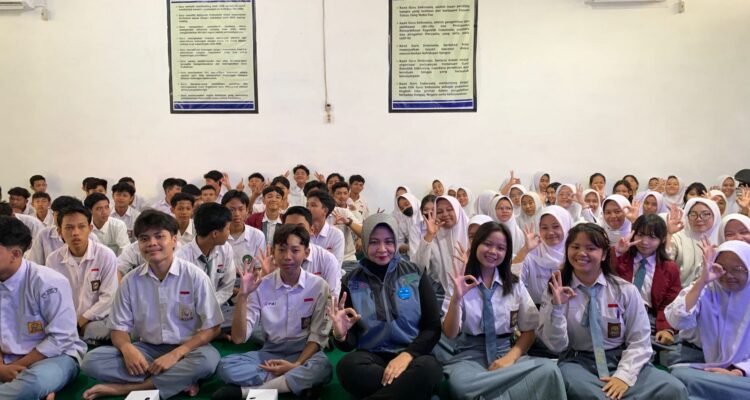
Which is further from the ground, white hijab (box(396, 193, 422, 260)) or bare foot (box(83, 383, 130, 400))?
white hijab (box(396, 193, 422, 260))

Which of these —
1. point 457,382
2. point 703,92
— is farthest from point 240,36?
point 703,92

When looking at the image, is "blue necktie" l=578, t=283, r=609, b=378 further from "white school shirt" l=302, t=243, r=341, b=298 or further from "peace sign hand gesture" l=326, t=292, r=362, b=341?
"white school shirt" l=302, t=243, r=341, b=298

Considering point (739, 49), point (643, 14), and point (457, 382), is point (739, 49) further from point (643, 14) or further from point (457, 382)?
point (457, 382)

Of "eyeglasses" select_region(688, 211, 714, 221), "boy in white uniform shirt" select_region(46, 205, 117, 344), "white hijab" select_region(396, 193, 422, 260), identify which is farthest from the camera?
"white hijab" select_region(396, 193, 422, 260)

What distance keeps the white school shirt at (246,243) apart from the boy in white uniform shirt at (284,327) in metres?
1.25

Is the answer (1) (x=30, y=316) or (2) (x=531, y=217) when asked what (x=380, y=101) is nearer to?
(2) (x=531, y=217)

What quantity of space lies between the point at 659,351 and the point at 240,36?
6392 millimetres

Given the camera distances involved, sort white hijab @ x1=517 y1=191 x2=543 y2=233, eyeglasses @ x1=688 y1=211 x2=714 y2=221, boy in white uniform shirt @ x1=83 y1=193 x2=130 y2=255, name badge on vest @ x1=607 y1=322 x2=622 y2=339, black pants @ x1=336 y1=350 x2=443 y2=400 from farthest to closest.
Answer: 1. white hijab @ x1=517 y1=191 x2=543 y2=233
2. boy in white uniform shirt @ x1=83 y1=193 x2=130 y2=255
3. eyeglasses @ x1=688 y1=211 x2=714 y2=221
4. name badge on vest @ x1=607 y1=322 x2=622 y2=339
5. black pants @ x1=336 y1=350 x2=443 y2=400

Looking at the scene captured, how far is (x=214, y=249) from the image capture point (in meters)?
3.30

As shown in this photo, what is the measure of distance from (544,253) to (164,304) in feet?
8.29

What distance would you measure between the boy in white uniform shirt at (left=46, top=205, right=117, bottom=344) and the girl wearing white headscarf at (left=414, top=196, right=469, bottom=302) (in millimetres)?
2187

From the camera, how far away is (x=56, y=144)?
7.10 metres

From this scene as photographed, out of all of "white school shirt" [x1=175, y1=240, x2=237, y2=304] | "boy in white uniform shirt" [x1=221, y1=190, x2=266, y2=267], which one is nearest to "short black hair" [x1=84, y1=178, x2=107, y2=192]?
"boy in white uniform shirt" [x1=221, y1=190, x2=266, y2=267]

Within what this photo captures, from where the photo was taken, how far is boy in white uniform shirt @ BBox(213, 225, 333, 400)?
244cm
